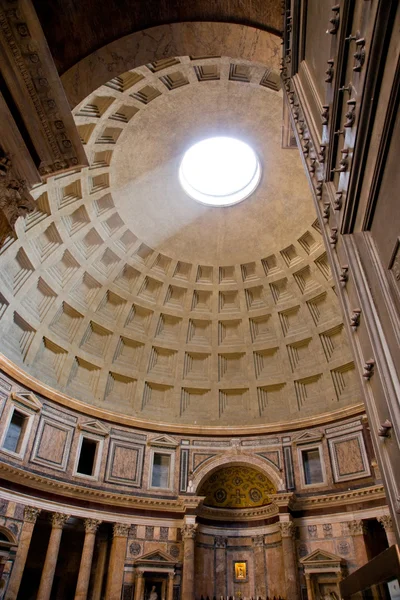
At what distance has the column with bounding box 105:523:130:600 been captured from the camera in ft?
53.7

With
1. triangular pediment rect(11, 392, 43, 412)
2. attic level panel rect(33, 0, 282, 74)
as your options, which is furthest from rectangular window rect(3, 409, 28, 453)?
attic level panel rect(33, 0, 282, 74)

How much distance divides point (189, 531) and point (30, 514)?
6.42 m

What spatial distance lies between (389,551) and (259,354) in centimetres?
1994

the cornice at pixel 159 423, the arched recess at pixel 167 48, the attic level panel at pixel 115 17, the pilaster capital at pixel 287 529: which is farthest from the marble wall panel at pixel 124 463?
the attic level panel at pixel 115 17

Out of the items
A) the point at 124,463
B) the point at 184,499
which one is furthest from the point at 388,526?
the point at 124,463

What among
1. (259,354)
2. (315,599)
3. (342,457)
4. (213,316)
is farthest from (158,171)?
(315,599)

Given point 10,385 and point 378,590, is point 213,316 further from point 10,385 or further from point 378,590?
point 378,590

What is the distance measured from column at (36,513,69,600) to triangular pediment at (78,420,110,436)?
11.6 feet

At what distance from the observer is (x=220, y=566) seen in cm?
1889

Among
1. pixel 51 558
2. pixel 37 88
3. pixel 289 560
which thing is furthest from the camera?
pixel 289 560

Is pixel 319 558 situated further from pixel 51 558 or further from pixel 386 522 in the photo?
pixel 51 558

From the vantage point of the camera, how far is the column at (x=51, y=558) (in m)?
14.9

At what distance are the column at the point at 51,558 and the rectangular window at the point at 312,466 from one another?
1029 cm

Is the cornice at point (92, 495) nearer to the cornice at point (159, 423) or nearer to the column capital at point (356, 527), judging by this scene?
the cornice at point (159, 423)
